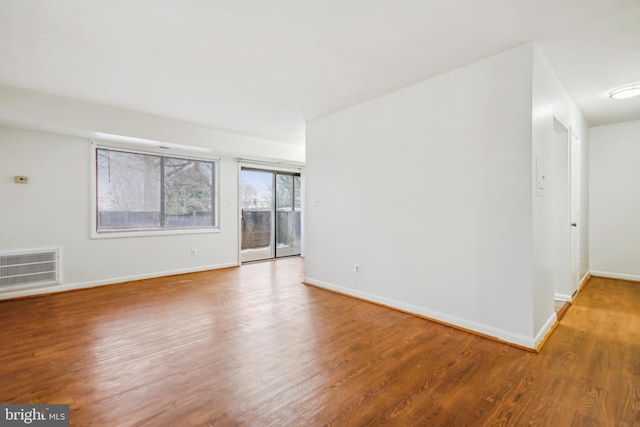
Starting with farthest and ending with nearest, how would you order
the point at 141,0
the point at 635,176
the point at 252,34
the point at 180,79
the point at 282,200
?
the point at 282,200 < the point at 635,176 < the point at 180,79 < the point at 252,34 < the point at 141,0

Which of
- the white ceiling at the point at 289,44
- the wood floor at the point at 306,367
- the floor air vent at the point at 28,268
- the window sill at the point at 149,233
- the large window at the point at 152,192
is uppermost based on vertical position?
the white ceiling at the point at 289,44

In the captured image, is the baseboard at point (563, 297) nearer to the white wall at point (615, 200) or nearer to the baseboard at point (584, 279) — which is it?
the baseboard at point (584, 279)

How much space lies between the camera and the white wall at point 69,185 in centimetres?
374

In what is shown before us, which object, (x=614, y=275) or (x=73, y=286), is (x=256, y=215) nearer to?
(x=73, y=286)

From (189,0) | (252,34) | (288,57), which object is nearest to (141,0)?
(189,0)

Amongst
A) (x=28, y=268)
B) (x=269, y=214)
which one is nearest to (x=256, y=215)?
(x=269, y=214)

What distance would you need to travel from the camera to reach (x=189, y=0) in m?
1.97

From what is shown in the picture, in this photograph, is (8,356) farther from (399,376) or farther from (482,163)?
(482,163)

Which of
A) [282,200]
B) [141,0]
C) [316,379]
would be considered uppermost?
[141,0]

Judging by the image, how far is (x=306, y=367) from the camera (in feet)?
7.14

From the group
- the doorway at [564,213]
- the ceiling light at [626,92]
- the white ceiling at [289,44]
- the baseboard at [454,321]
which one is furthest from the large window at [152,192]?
the ceiling light at [626,92]

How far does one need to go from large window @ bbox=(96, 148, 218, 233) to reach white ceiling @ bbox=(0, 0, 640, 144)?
1305mm

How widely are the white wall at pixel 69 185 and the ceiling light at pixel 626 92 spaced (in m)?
5.41

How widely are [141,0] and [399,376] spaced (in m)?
3.10
